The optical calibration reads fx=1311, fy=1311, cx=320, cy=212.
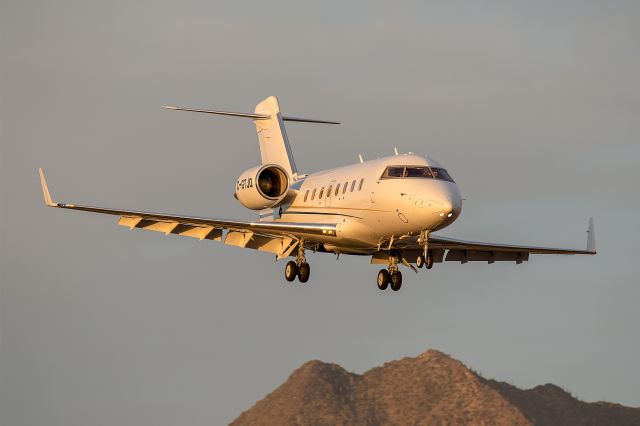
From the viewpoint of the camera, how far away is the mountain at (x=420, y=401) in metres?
169

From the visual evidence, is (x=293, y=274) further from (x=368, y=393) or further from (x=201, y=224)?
(x=368, y=393)

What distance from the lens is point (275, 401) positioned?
176 meters

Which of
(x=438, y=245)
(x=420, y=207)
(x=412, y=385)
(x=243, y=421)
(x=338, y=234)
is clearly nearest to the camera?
(x=420, y=207)

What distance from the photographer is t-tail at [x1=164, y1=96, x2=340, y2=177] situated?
45.6 metres

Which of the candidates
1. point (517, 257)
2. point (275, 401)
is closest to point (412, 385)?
point (275, 401)

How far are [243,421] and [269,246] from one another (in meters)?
128

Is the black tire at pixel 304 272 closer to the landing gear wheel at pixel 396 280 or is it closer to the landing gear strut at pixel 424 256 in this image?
the landing gear wheel at pixel 396 280

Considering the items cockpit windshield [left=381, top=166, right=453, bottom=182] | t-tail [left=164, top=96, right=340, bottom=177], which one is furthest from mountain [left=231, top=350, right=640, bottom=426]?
cockpit windshield [left=381, top=166, right=453, bottom=182]

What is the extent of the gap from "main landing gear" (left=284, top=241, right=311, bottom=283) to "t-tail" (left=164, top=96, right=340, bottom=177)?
5972 millimetres

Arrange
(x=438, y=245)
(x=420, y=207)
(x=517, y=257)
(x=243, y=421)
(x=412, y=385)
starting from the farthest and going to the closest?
(x=412, y=385), (x=243, y=421), (x=517, y=257), (x=438, y=245), (x=420, y=207)

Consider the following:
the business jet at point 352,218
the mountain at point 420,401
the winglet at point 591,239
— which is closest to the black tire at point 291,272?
the business jet at point 352,218

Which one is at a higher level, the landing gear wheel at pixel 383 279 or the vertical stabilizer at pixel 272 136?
the vertical stabilizer at pixel 272 136

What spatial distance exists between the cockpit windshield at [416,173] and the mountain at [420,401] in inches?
5226

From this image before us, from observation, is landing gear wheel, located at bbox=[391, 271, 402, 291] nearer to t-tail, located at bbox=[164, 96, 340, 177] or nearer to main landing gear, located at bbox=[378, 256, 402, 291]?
main landing gear, located at bbox=[378, 256, 402, 291]
